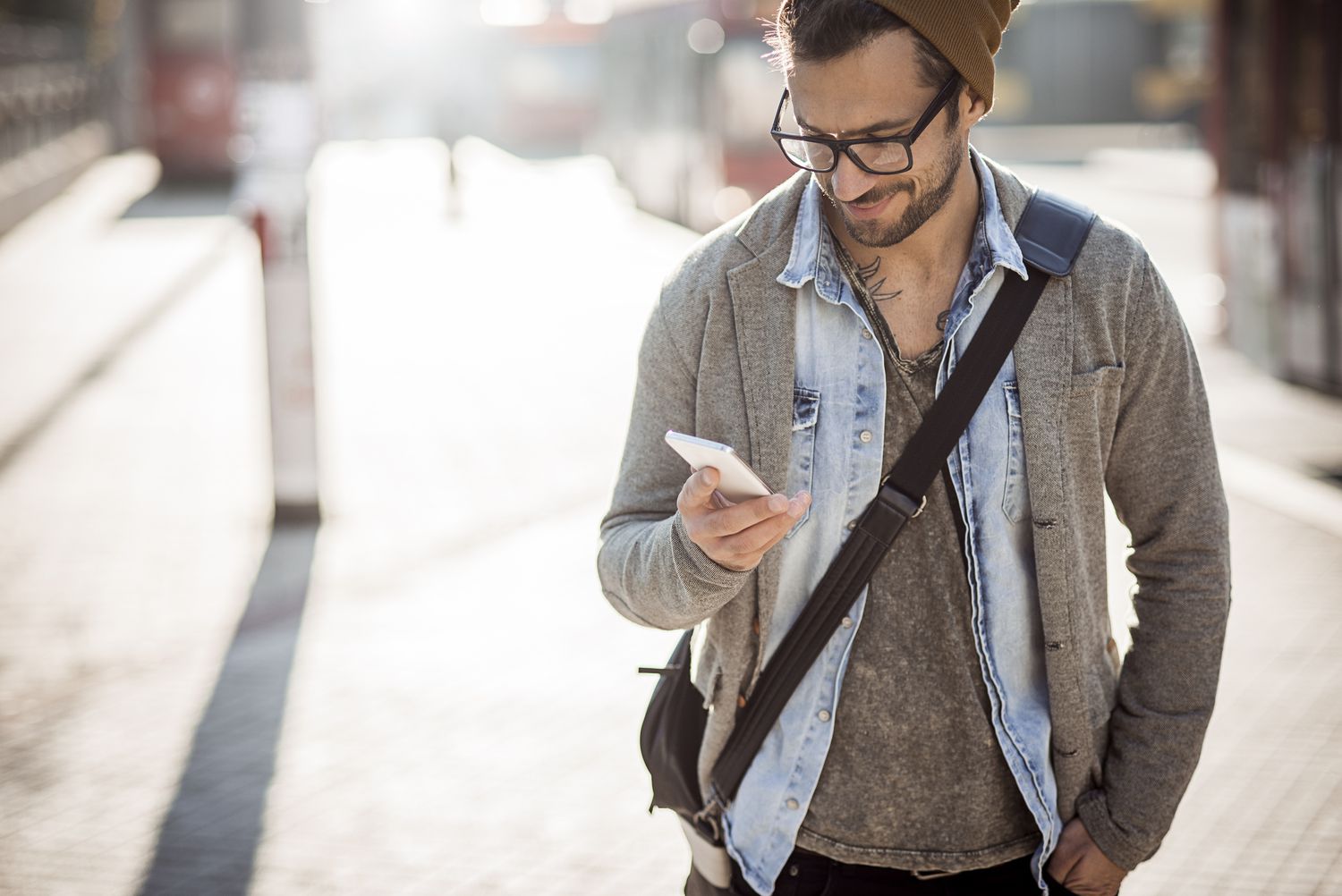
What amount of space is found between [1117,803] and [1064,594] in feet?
1.01

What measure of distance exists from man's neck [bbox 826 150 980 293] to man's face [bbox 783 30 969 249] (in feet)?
0.19

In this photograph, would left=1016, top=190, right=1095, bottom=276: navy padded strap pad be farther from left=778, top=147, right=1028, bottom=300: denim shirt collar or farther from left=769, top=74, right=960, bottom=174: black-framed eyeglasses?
left=769, top=74, right=960, bottom=174: black-framed eyeglasses

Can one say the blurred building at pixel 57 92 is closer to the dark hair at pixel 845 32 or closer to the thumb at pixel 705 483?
the dark hair at pixel 845 32

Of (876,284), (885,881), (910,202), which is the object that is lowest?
(885,881)

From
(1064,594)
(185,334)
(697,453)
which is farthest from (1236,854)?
(185,334)

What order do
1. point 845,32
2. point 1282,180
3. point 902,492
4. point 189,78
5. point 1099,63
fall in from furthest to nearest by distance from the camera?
point 1099,63, point 189,78, point 1282,180, point 902,492, point 845,32

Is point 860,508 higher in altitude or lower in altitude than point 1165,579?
higher

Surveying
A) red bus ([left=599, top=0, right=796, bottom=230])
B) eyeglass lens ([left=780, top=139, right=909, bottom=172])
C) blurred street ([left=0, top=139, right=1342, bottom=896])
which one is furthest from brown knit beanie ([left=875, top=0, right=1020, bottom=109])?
red bus ([left=599, top=0, right=796, bottom=230])

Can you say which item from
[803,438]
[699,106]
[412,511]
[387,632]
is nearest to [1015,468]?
[803,438]

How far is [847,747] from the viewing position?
205 centimetres

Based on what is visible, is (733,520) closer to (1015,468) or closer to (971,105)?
(1015,468)

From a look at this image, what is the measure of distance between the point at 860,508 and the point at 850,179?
16.7 inches

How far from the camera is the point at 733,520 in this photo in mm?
1770

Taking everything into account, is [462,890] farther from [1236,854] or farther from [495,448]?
[495,448]
